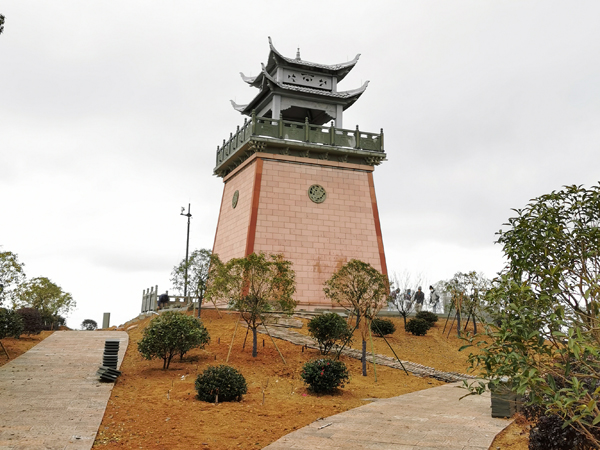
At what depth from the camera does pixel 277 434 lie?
9758mm

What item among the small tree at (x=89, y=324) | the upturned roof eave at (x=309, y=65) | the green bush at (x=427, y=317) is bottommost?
the small tree at (x=89, y=324)

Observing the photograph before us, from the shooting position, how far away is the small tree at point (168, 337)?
615 inches

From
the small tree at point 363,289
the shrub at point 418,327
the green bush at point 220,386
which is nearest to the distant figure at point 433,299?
the shrub at point 418,327

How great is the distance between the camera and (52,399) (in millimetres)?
11867

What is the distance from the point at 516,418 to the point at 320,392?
4919mm

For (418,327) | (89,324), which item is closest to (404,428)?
(418,327)

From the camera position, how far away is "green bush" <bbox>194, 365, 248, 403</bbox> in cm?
1208

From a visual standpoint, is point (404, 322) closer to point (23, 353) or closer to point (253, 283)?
point (253, 283)

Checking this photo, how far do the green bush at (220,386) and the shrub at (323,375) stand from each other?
202 cm

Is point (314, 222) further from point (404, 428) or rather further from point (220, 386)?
point (404, 428)

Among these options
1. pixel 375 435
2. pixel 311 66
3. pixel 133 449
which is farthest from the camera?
pixel 311 66

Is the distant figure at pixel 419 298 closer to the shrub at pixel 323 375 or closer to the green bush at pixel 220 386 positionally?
the shrub at pixel 323 375

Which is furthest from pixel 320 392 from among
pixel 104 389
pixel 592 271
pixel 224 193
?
pixel 224 193

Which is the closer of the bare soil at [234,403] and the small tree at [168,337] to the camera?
the bare soil at [234,403]
